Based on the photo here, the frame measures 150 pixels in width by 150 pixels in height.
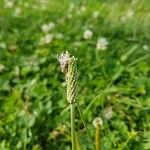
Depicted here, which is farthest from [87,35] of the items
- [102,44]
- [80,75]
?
[80,75]

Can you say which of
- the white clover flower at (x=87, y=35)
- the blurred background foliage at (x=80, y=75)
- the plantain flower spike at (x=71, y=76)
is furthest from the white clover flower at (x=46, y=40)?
the plantain flower spike at (x=71, y=76)

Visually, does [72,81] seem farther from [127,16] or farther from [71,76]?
[127,16]

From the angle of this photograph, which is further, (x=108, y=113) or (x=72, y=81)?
(x=108, y=113)

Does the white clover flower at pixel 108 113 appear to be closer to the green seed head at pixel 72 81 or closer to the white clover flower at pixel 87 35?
the white clover flower at pixel 87 35

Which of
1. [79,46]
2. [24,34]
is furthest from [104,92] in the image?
[24,34]

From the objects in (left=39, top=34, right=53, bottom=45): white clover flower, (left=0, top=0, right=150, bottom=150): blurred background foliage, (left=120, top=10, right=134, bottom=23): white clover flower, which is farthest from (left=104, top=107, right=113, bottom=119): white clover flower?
(left=120, top=10, right=134, bottom=23): white clover flower

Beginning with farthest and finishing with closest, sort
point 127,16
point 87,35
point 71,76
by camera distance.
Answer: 1. point 127,16
2. point 87,35
3. point 71,76

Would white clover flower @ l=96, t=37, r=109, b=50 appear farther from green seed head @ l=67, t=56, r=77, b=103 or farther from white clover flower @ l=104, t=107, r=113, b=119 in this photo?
green seed head @ l=67, t=56, r=77, b=103

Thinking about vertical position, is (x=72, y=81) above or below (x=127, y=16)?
below
